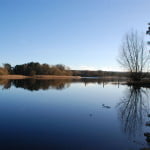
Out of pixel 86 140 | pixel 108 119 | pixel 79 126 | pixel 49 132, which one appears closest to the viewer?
pixel 86 140

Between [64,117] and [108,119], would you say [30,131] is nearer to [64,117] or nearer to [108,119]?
[64,117]

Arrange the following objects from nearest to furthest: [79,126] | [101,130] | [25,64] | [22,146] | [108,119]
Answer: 1. [22,146]
2. [101,130]
3. [79,126]
4. [108,119]
5. [25,64]

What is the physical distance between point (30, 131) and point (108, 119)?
12.8 ft

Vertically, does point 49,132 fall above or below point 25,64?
below

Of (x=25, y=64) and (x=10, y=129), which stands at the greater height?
(x=25, y=64)

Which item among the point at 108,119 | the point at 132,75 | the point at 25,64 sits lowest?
Answer: the point at 108,119

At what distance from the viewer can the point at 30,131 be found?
19.1ft

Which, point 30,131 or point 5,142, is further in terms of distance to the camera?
point 30,131

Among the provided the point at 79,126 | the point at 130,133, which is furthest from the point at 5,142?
the point at 130,133

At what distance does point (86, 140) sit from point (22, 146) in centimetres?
198

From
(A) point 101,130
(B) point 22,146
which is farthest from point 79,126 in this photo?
(B) point 22,146

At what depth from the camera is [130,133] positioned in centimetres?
582

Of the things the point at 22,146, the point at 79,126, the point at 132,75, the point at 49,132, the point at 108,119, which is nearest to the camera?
the point at 22,146

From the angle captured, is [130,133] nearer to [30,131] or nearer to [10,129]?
[30,131]
